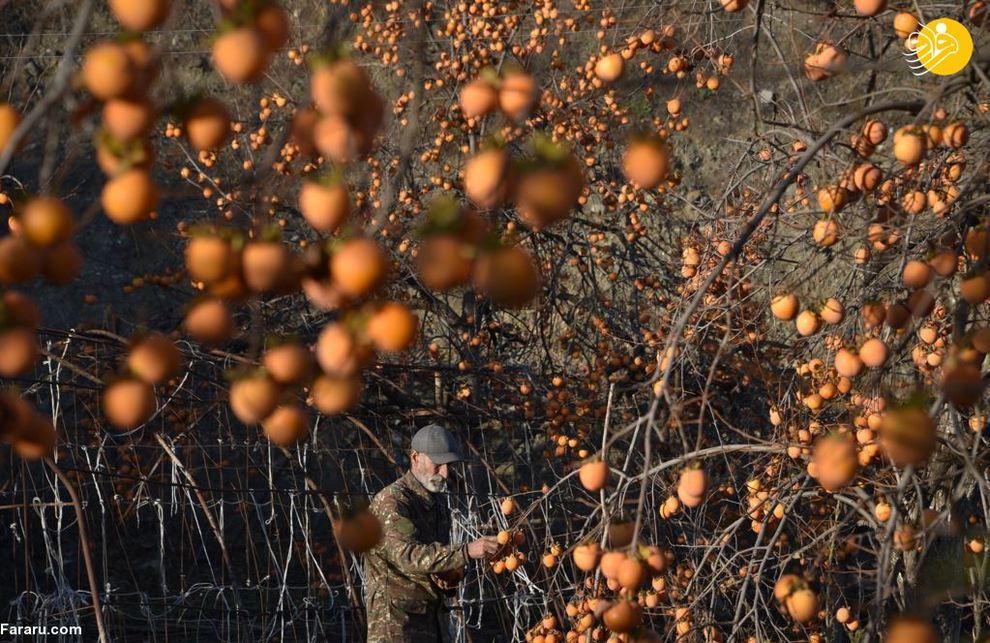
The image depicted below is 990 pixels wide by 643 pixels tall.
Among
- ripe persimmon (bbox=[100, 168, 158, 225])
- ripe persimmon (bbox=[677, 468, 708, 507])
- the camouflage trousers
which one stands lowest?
the camouflage trousers

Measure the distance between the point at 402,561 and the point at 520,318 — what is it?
2.32 meters

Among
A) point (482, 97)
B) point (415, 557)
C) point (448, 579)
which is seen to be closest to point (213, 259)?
point (482, 97)

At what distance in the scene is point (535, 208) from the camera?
122 cm

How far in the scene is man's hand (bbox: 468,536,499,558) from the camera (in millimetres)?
→ 3092

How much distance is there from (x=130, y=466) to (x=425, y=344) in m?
1.44

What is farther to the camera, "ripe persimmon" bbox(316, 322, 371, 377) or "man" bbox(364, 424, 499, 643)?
"man" bbox(364, 424, 499, 643)

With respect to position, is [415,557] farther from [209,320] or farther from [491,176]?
[491,176]

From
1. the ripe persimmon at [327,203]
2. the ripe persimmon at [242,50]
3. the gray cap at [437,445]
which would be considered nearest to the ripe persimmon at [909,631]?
the ripe persimmon at [327,203]

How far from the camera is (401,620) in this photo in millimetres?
3424

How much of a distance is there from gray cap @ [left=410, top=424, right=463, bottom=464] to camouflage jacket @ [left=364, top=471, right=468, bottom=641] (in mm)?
110

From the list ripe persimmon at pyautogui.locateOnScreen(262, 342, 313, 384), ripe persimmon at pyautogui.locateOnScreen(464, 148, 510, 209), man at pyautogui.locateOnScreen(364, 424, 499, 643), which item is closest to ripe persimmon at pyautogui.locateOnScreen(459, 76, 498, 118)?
ripe persimmon at pyautogui.locateOnScreen(464, 148, 510, 209)

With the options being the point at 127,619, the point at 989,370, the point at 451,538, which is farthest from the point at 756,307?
the point at 127,619

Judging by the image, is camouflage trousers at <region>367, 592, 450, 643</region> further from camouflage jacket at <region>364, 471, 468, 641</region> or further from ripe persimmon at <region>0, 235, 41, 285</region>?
ripe persimmon at <region>0, 235, 41, 285</region>

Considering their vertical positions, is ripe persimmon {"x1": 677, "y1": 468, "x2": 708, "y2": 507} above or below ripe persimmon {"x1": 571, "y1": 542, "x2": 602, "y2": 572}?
above
